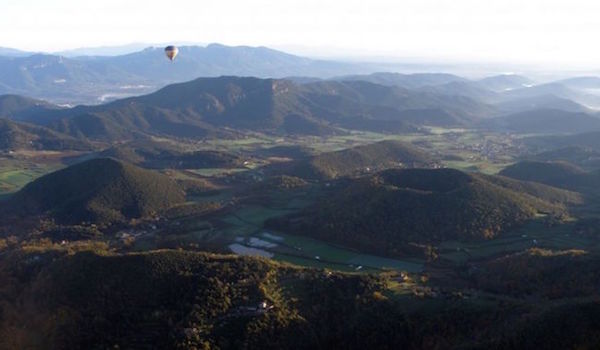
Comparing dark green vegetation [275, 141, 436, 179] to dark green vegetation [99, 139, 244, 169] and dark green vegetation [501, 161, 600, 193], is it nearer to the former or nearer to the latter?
dark green vegetation [99, 139, 244, 169]

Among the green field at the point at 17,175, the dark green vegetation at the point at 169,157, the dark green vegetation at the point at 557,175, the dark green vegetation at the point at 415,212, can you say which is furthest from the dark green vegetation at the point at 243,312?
the dark green vegetation at the point at 169,157

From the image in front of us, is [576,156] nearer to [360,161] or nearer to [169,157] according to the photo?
[360,161]

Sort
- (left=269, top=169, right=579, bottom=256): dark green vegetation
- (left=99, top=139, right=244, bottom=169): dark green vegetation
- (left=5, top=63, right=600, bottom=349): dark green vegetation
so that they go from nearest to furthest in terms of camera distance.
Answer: (left=5, top=63, right=600, bottom=349): dark green vegetation, (left=269, top=169, right=579, bottom=256): dark green vegetation, (left=99, top=139, right=244, bottom=169): dark green vegetation

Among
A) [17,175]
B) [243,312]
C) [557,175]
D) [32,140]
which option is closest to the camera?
[243,312]

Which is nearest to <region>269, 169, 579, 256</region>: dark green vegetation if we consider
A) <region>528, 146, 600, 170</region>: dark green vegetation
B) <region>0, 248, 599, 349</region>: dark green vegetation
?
<region>0, 248, 599, 349</region>: dark green vegetation

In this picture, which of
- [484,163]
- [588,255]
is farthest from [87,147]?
[588,255]

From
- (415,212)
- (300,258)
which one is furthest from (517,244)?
(300,258)
